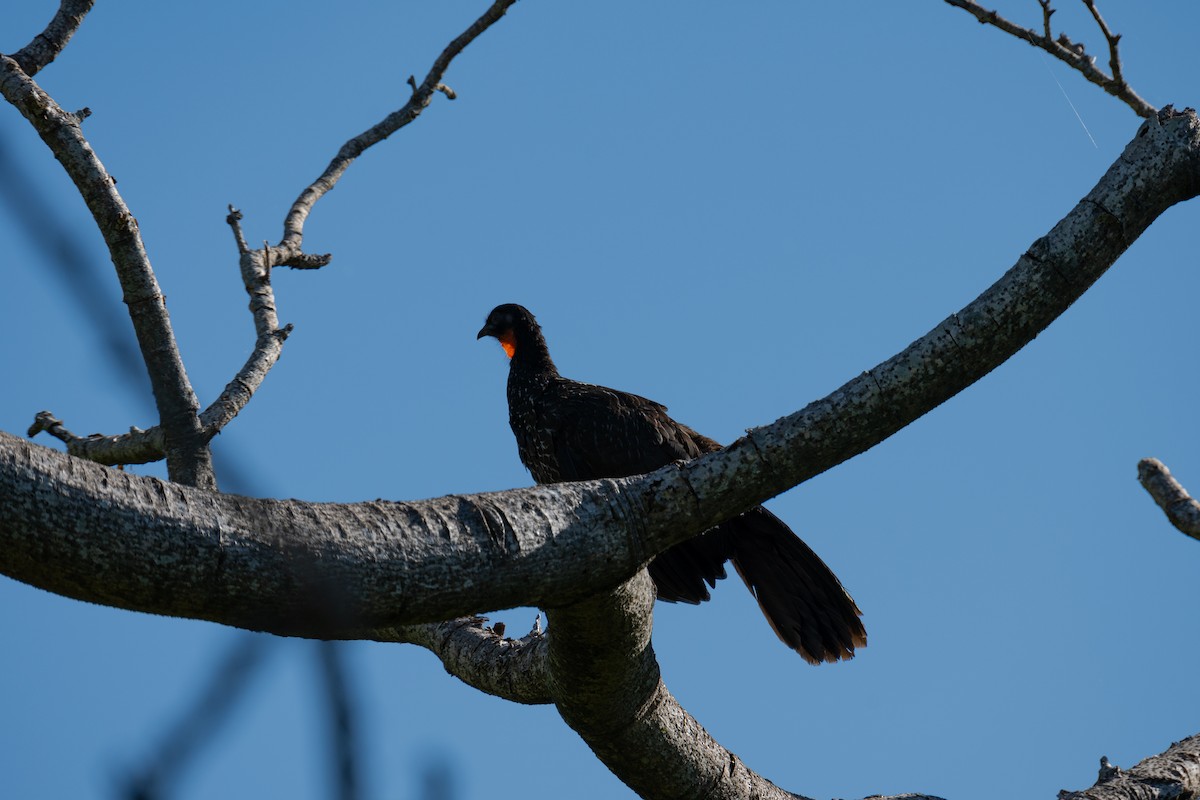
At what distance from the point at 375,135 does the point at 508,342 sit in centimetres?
214

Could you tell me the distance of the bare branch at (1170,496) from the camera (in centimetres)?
363

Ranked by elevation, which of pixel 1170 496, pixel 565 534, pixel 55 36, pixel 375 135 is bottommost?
pixel 565 534

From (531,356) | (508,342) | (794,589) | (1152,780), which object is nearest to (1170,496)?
(1152,780)

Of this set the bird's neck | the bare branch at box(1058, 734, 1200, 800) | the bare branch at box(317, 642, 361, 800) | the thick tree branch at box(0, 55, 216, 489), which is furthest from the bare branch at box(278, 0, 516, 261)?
the bare branch at box(317, 642, 361, 800)

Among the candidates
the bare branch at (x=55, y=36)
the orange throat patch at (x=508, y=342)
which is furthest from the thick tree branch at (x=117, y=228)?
the orange throat patch at (x=508, y=342)

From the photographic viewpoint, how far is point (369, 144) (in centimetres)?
443

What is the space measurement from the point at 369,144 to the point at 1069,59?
2.57m

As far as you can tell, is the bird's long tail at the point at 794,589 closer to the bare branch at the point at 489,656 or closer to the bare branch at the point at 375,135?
the bare branch at the point at 489,656

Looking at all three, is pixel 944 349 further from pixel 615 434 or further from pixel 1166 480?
pixel 615 434

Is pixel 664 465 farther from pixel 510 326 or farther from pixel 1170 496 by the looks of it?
pixel 510 326

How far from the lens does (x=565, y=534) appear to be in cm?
217

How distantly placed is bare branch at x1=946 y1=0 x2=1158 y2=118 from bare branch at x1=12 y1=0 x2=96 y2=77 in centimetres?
237

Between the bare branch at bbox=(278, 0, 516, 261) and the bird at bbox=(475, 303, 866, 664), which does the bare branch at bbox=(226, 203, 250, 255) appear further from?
the bird at bbox=(475, 303, 866, 664)

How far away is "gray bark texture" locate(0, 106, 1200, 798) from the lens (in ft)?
5.30
